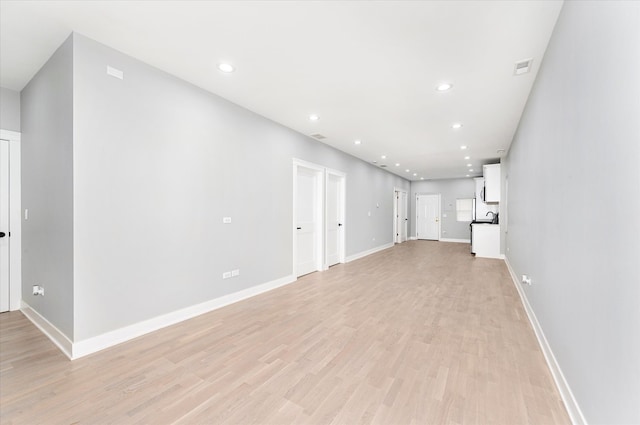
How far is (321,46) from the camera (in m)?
2.43

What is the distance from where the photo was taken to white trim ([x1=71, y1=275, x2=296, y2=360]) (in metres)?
2.35

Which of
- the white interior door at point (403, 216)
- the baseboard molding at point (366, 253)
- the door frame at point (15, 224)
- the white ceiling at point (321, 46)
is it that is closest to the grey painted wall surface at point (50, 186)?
the door frame at point (15, 224)

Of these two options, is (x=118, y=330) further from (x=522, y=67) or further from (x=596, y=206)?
(x=522, y=67)

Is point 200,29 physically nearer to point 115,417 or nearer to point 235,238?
point 235,238

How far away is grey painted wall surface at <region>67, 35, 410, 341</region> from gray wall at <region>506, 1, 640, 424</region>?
11.2 ft

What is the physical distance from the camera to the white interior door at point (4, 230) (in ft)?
10.8

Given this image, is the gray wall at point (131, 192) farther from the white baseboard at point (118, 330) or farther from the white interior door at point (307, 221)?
the white interior door at point (307, 221)

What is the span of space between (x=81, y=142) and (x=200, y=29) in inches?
56.3

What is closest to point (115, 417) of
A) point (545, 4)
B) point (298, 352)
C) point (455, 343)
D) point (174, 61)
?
point (298, 352)

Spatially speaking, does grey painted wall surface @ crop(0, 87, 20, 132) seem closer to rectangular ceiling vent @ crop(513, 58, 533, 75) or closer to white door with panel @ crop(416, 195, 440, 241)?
rectangular ceiling vent @ crop(513, 58, 533, 75)

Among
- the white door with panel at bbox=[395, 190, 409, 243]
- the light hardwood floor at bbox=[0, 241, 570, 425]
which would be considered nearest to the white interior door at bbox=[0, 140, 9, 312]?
the light hardwood floor at bbox=[0, 241, 570, 425]

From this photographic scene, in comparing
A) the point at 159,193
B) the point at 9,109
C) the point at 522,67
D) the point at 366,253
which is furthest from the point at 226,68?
the point at 366,253

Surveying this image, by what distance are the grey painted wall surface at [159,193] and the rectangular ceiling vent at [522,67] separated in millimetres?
3245

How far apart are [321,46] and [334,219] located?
423 centimetres
